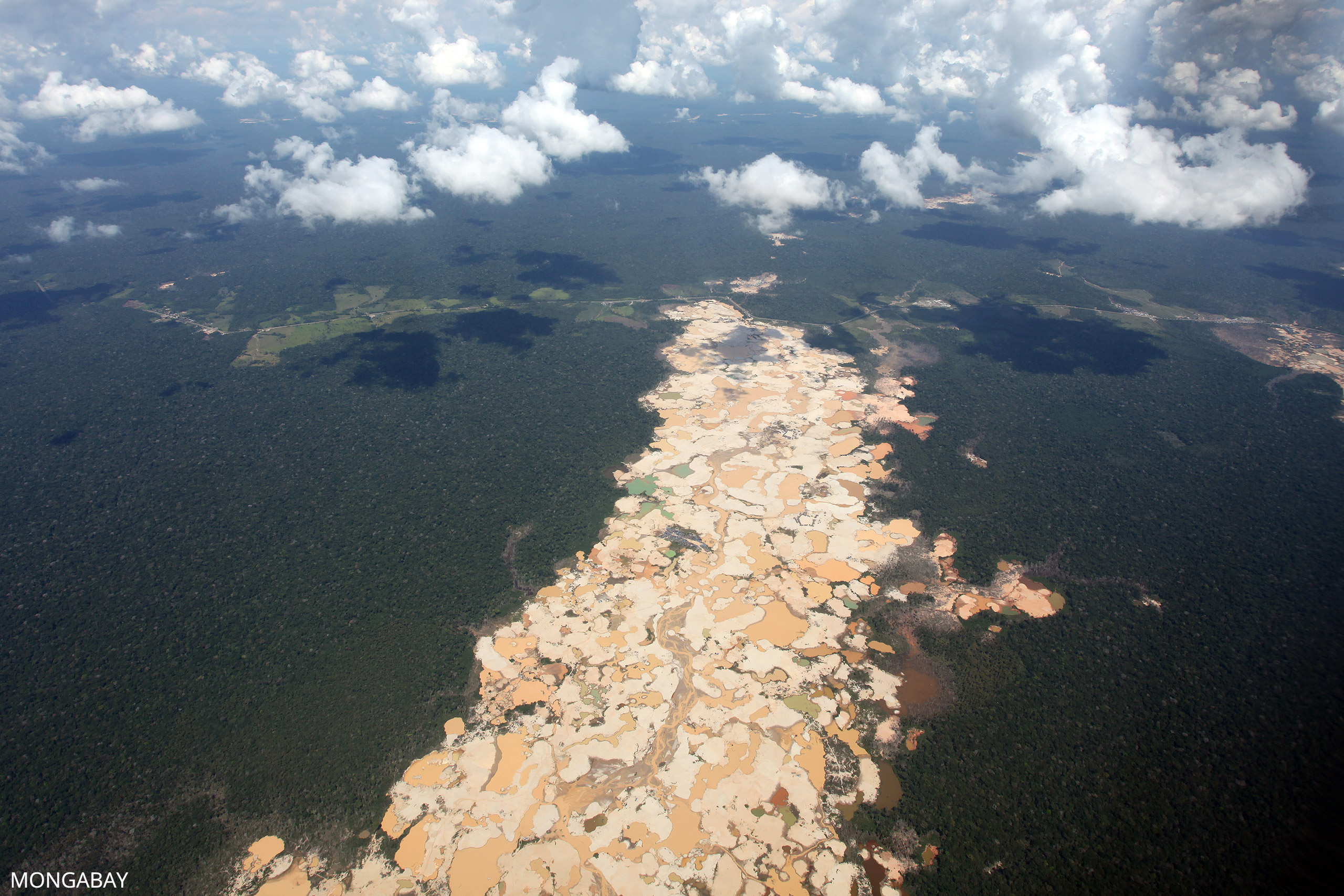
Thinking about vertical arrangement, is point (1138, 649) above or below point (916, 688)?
above

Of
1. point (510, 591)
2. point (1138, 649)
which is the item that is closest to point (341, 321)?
point (510, 591)

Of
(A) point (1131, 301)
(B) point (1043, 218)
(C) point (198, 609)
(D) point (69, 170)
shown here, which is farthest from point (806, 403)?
(D) point (69, 170)

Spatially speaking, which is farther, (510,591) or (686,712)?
(510,591)

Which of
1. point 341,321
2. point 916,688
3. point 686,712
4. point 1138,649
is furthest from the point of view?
point 341,321

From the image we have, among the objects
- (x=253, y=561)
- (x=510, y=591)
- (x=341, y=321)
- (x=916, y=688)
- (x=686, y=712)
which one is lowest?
(x=253, y=561)

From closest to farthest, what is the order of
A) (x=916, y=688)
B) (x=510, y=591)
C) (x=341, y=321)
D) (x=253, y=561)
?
1. (x=916, y=688)
2. (x=510, y=591)
3. (x=253, y=561)
4. (x=341, y=321)

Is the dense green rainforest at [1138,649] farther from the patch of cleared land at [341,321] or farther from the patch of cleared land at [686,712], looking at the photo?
the patch of cleared land at [341,321]

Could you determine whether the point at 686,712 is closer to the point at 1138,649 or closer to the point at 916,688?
the point at 916,688

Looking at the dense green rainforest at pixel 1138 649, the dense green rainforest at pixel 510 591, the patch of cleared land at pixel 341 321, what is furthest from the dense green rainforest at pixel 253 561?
the dense green rainforest at pixel 1138 649
